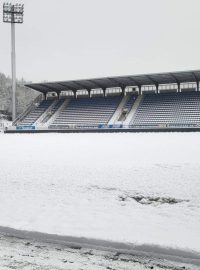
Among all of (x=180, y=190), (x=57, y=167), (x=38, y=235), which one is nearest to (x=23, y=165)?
(x=57, y=167)

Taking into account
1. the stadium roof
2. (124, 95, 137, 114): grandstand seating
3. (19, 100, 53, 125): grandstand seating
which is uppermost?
the stadium roof

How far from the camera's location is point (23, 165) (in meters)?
11.4

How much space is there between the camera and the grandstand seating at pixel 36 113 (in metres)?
49.7

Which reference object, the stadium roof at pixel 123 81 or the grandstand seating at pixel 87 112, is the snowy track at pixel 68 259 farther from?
the stadium roof at pixel 123 81

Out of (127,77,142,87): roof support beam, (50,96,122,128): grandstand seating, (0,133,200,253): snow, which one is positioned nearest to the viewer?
(0,133,200,253): snow

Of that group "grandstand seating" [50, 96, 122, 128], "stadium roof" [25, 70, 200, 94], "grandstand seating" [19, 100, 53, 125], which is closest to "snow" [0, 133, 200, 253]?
"grandstand seating" [50, 96, 122, 128]

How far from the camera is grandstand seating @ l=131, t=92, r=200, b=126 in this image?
133 feet

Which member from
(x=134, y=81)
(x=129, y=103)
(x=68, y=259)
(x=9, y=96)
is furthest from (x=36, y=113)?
(x=9, y=96)

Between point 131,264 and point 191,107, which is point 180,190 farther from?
point 191,107

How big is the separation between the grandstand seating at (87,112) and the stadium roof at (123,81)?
222 centimetres

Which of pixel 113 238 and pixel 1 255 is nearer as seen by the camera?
pixel 1 255

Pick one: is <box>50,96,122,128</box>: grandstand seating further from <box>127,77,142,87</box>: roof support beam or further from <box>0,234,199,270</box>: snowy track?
<box>0,234,199,270</box>: snowy track

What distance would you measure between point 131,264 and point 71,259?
715 millimetres

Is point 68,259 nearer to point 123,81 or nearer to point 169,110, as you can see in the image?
point 169,110
